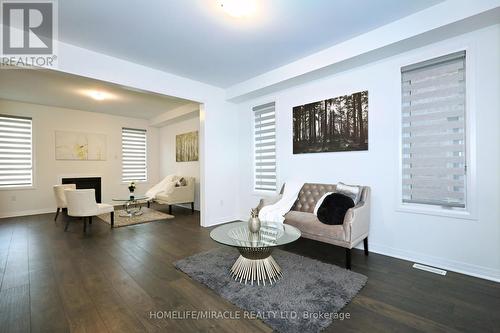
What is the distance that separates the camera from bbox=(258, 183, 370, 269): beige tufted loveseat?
2633 mm

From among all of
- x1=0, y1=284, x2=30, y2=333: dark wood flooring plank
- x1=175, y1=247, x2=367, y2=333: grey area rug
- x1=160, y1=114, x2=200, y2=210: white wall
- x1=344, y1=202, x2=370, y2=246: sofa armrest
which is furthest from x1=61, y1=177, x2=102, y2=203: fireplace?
x1=344, y1=202, x2=370, y2=246: sofa armrest

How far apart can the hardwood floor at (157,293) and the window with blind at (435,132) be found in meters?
0.90

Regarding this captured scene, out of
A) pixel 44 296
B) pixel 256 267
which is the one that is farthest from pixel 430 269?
pixel 44 296

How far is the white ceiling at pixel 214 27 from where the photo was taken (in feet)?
7.68

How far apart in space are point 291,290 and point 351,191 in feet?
5.32

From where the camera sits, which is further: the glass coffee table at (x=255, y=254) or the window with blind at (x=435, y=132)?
the window with blind at (x=435, y=132)

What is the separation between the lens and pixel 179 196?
5848 mm

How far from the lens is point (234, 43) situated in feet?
10.1

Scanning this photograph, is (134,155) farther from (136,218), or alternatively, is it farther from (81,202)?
(81,202)

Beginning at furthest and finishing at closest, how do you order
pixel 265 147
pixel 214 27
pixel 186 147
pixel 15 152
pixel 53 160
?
1. pixel 186 147
2. pixel 53 160
3. pixel 15 152
4. pixel 265 147
5. pixel 214 27

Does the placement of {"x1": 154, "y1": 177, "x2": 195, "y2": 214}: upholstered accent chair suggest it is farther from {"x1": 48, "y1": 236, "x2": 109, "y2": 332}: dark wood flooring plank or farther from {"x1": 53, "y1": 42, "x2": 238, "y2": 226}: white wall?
{"x1": 48, "y1": 236, "x2": 109, "y2": 332}: dark wood flooring plank

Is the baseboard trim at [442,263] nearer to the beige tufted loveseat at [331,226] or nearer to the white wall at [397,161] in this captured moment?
the white wall at [397,161]

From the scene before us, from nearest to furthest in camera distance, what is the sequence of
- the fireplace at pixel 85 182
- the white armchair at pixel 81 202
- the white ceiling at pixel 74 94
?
the white ceiling at pixel 74 94 → the white armchair at pixel 81 202 → the fireplace at pixel 85 182

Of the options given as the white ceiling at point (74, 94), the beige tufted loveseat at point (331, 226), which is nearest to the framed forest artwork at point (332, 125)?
the beige tufted loveseat at point (331, 226)
